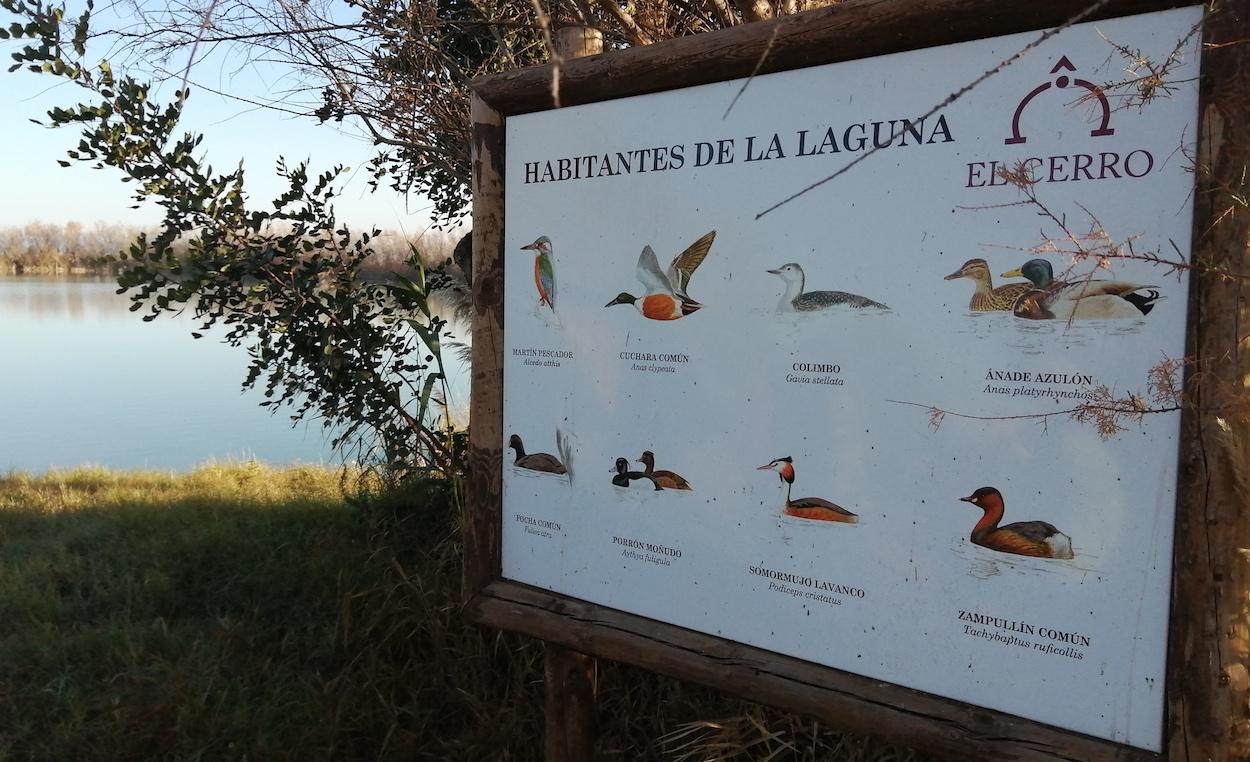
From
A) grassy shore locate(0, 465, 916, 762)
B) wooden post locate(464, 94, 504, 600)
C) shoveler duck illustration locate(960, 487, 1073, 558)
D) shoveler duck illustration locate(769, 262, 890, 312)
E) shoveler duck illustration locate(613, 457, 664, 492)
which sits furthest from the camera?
grassy shore locate(0, 465, 916, 762)

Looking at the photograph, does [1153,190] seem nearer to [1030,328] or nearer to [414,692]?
[1030,328]

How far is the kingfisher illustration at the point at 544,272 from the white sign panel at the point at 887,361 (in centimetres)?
1

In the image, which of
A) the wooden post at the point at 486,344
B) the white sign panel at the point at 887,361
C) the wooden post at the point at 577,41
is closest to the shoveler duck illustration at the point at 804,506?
the white sign panel at the point at 887,361

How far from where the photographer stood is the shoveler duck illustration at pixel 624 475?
6.87 feet

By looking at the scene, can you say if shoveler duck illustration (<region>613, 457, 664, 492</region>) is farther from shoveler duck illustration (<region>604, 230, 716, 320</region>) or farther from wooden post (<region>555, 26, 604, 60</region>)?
wooden post (<region>555, 26, 604, 60</region>)

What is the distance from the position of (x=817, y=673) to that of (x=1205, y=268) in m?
1.03

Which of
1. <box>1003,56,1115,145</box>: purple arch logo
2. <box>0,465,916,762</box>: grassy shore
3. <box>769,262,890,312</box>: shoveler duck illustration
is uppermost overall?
<box>1003,56,1115,145</box>: purple arch logo

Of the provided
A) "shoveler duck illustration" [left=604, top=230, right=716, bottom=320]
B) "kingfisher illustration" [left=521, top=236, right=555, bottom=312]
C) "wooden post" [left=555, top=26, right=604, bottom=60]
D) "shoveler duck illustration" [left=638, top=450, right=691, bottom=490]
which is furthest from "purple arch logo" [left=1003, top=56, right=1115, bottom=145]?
"wooden post" [left=555, top=26, right=604, bottom=60]

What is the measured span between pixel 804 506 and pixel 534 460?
2.59 ft

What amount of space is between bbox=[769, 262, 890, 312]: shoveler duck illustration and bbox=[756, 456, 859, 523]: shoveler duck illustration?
32 cm

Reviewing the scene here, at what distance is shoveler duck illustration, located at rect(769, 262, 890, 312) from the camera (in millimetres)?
1736

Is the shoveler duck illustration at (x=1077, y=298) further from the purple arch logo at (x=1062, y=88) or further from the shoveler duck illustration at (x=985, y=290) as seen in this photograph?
the purple arch logo at (x=1062, y=88)

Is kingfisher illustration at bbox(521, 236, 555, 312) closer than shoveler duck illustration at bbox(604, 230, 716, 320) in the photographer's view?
No

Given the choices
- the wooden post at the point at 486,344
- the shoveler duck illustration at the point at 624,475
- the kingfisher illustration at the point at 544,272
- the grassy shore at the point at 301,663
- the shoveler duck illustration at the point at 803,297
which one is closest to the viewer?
the shoveler duck illustration at the point at 803,297
